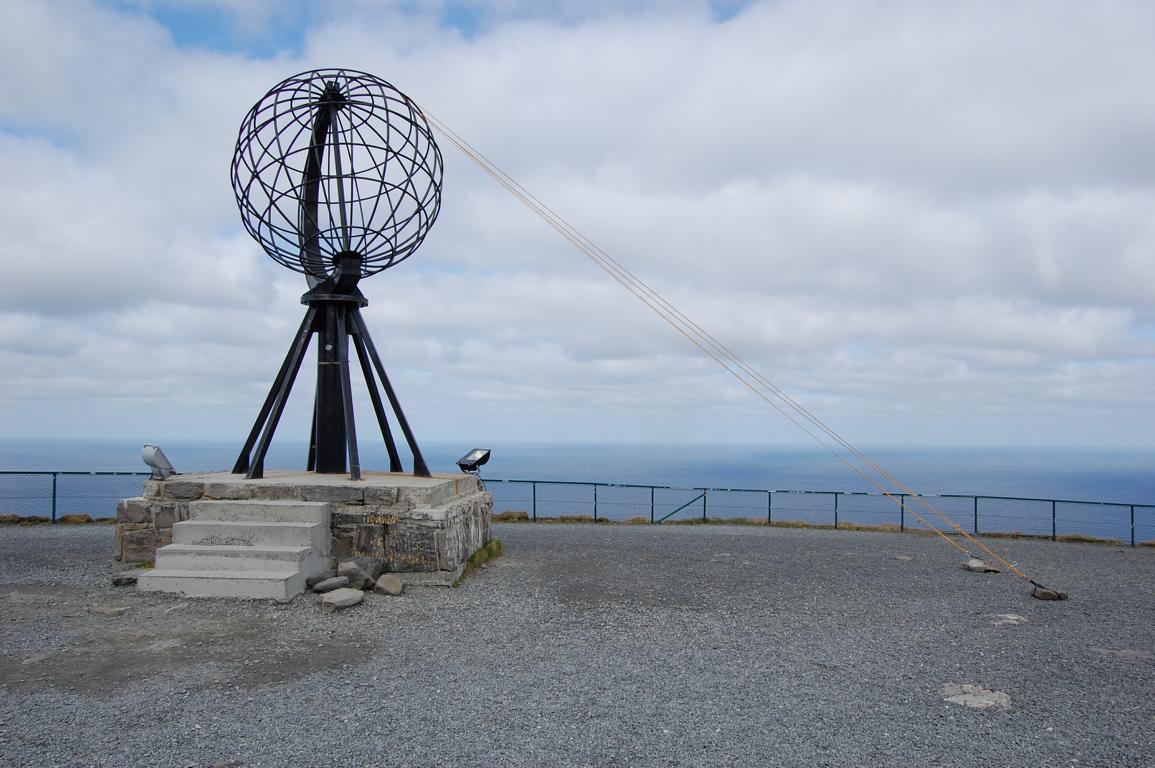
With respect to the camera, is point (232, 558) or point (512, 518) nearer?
point (232, 558)

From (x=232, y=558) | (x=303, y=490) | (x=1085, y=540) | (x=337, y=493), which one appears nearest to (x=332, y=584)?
(x=232, y=558)

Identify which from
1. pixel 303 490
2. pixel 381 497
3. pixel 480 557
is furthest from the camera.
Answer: pixel 480 557

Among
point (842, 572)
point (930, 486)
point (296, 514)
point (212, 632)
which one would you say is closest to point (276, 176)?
point (296, 514)

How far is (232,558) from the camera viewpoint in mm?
9414

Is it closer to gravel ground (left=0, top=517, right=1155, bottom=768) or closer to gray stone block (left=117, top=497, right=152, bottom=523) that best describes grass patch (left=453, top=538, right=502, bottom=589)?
gravel ground (left=0, top=517, right=1155, bottom=768)

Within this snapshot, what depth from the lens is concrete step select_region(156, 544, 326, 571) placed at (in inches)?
366

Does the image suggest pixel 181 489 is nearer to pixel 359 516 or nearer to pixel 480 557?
pixel 359 516

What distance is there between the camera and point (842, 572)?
11.8 meters

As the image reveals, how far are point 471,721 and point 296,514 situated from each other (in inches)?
217

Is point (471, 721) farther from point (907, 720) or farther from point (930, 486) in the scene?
point (930, 486)

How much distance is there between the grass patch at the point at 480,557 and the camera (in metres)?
10.6

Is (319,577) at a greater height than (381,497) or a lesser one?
lesser

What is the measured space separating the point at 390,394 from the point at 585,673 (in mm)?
6893

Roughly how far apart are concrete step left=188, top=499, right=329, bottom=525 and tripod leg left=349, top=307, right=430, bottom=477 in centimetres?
226
